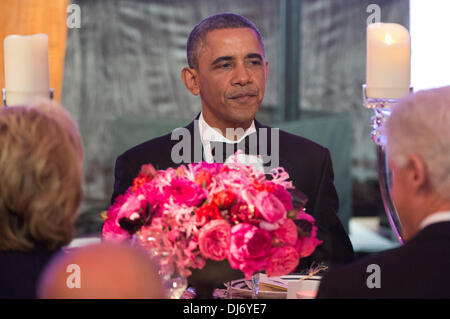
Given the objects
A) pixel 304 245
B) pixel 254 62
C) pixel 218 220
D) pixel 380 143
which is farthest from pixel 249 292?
pixel 254 62

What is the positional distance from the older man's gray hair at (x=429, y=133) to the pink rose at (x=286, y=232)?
1.16 ft

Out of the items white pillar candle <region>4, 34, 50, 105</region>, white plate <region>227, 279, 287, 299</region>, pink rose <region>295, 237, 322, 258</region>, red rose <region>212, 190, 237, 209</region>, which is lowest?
white plate <region>227, 279, 287, 299</region>

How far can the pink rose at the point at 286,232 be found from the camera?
65.6 inches

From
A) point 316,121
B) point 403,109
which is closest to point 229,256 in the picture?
point 403,109

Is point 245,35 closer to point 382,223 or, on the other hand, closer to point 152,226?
point 152,226

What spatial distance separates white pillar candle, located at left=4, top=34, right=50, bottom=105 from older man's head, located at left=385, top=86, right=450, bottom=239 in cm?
123

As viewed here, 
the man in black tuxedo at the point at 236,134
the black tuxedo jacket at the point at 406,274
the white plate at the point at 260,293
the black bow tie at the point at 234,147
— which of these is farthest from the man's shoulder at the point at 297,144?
the black tuxedo jacket at the point at 406,274

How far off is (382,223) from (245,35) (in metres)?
2.91

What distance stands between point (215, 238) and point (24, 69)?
982 mm

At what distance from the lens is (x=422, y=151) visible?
1.43 meters

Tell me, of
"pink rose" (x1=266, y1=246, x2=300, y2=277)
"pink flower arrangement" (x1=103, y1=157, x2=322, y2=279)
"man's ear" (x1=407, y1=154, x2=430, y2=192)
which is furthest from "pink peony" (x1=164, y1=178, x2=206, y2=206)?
"man's ear" (x1=407, y1=154, x2=430, y2=192)

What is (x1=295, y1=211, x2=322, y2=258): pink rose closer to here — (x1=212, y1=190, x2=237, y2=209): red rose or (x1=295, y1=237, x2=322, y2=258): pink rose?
(x1=295, y1=237, x2=322, y2=258): pink rose

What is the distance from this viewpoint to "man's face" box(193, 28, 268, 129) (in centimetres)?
253

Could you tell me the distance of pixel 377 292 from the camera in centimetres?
135
